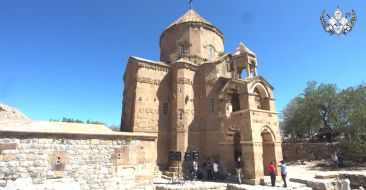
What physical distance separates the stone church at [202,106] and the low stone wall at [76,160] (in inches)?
232

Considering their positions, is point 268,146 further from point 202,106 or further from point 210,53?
point 210,53

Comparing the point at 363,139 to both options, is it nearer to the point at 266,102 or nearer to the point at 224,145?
the point at 266,102

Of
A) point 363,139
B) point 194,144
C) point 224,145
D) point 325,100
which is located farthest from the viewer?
point 325,100

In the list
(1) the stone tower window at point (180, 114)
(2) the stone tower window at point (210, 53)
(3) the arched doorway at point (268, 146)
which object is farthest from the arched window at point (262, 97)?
(2) the stone tower window at point (210, 53)

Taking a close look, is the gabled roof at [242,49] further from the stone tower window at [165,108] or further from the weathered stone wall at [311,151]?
the weathered stone wall at [311,151]

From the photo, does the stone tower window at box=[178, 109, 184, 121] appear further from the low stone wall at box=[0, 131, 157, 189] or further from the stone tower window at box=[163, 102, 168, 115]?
the low stone wall at box=[0, 131, 157, 189]

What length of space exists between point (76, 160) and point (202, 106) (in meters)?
11.3

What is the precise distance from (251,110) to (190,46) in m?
9.91

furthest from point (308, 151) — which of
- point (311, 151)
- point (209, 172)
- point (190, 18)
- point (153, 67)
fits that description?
point (153, 67)

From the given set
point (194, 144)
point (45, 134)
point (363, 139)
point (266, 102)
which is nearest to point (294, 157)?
point (363, 139)

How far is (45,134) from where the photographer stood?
1082 centimetres

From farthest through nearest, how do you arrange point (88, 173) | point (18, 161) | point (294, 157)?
1. point (294, 157)
2. point (88, 173)
3. point (18, 161)

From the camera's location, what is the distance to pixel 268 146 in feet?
55.7

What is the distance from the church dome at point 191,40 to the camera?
2288 cm
